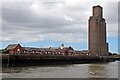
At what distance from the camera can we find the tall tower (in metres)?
123

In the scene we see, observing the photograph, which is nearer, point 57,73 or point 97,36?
point 57,73

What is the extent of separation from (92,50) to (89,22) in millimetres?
15079

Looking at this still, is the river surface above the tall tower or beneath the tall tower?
beneath

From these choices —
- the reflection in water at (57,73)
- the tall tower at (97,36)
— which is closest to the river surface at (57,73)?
the reflection in water at (57,73)

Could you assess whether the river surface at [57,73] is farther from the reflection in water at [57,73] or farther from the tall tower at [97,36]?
the tall tower at [97,36]

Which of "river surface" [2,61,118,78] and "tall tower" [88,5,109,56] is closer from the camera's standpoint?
"river surface" [2,61,118,78]

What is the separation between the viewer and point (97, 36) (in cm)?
12250

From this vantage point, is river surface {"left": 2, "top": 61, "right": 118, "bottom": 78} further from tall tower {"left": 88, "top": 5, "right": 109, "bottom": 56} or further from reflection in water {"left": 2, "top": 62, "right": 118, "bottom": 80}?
tall tower {"left": 88, "top": 5, "right": 109, "bottom": 56}

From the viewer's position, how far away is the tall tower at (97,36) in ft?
402

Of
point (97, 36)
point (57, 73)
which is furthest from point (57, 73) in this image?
point (97, 36)

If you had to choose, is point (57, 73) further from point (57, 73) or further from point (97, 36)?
point (97, 36)

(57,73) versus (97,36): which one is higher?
(97,36)

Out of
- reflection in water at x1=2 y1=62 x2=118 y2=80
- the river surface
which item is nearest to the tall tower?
the river surface

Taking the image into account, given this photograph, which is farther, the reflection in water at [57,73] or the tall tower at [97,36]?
the tall tower at [97,36]
